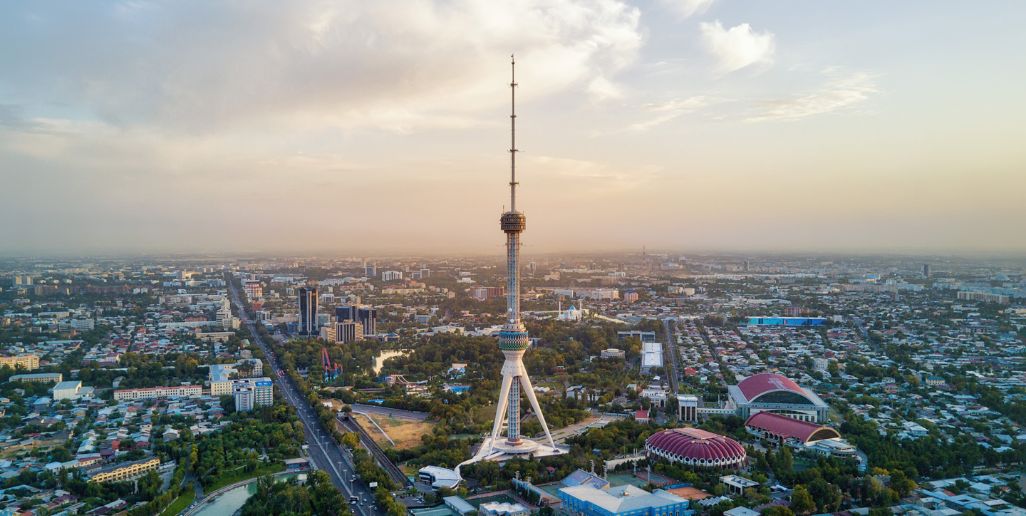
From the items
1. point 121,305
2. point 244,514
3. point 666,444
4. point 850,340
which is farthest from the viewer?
point 121,305

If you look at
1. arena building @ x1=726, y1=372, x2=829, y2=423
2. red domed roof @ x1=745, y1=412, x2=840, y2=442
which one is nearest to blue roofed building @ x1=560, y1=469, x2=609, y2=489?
red domed roof @ x1=745, y1=412, x2=840, y2=442

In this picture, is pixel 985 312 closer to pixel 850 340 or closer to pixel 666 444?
pixel 850 340

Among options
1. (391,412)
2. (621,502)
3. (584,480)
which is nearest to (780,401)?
(584,480)

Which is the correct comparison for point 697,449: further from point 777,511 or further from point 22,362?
point 22,362

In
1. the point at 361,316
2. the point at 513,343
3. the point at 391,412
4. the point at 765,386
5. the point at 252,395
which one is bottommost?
the point at 391,412

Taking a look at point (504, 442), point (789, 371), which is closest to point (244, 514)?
point (504, 442)

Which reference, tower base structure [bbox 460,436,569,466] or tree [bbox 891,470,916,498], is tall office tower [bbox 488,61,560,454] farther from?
tree [bbox 891,470,916,498]
